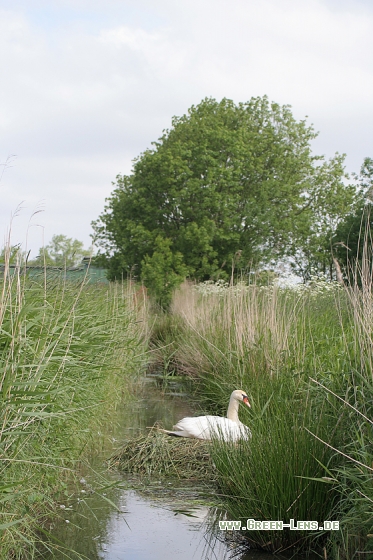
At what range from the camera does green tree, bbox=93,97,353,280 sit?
86.5ft

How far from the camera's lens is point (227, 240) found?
2705cm

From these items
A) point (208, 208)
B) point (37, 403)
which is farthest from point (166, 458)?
point (208, 208)

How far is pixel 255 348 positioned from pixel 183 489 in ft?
8.42

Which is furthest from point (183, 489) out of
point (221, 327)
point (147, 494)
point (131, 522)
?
point (221, 327)

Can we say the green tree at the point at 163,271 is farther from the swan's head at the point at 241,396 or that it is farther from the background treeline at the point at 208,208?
the swan's head at the point at 241,396

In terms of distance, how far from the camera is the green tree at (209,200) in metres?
26.4

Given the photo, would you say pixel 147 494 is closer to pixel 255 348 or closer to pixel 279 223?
pixel 255 348

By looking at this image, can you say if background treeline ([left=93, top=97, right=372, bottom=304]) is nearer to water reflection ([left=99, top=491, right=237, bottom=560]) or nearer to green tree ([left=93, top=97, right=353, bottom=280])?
green tree ([left=93, top=97, right=353, bottom=280])

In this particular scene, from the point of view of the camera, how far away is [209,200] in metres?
26.1

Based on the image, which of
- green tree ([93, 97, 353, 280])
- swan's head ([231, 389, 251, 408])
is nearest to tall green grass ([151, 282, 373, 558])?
swan's head ([231, 389, 251, 408])

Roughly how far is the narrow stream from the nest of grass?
20 cm

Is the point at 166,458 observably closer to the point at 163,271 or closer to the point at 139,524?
the point at 139,524

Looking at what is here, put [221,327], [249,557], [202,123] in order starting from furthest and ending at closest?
[202,123]
[221,327]
[249,557]

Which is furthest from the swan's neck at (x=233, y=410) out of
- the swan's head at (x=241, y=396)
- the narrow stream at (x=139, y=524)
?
the narrow stream at (x=139, y=524)
